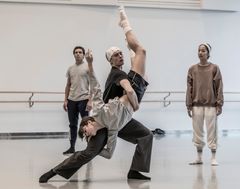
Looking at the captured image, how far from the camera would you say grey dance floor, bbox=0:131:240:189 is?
4.19m

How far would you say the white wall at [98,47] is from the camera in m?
9.51

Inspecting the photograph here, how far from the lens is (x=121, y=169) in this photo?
5227 millimetres

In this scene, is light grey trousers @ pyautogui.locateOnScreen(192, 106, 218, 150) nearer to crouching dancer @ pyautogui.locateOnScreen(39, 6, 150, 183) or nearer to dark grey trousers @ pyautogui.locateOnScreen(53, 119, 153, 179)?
dark grey trousers @ pyautogui.locateOnScreen(53, 119, 153, 179)

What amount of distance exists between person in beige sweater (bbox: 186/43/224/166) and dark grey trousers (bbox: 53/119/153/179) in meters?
1.12

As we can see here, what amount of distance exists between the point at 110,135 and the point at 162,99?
6006 mm

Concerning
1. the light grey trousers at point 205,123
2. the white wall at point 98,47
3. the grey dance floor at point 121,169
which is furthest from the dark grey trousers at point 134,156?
the white wall at point 98,47

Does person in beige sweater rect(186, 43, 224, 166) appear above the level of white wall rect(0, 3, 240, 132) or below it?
below

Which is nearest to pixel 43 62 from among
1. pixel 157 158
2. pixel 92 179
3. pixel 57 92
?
pixel 57 92

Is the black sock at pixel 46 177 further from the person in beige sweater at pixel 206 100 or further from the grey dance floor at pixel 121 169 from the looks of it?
the person in beige sweater at pixel 206 100

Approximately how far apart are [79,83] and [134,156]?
8.08ft

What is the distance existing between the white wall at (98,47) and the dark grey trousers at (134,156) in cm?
530

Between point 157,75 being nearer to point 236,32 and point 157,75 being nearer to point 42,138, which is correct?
point 236,32

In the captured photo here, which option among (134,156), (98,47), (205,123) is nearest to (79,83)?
(205,123)

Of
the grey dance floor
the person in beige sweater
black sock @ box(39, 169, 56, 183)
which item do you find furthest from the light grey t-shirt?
black sock @ box(39, 169, 56, 183)
